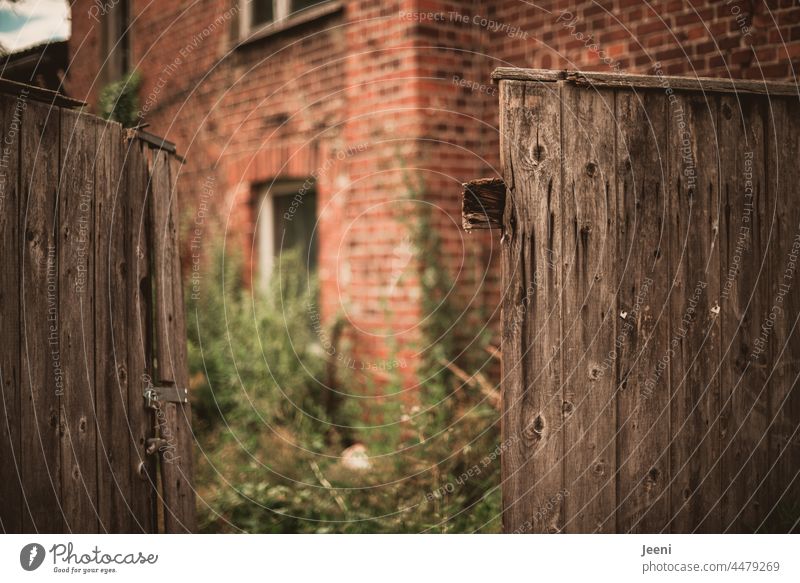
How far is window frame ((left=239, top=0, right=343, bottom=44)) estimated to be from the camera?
547cm

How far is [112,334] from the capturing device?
9.02 feet

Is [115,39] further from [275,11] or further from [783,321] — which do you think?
[783,321]

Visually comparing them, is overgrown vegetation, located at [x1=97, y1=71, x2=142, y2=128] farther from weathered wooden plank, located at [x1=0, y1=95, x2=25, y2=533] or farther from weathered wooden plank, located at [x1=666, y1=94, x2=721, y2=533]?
weathered wooden plank, located at [x1=666, y1=94, x2=721, y2=533]

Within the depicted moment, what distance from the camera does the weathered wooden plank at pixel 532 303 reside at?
265 cm

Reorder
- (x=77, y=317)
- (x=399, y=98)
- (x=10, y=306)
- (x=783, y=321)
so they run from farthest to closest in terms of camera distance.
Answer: (x=399, y=98)
(x=783, y=321)
(x=77, y=317)
(x=10, y=306)

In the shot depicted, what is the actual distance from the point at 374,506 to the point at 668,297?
6.74 feet

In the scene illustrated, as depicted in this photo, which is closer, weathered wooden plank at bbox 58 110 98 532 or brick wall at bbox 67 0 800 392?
weathered wooden plank at bbox 58 110 98 532

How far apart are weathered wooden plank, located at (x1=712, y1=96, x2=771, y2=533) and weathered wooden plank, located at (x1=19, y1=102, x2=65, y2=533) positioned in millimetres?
2429

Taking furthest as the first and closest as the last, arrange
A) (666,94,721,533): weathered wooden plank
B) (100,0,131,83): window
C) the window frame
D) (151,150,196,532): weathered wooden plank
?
(100,0,131,83): window < the window frame < (151,150,196,532): weathered wooden plank < (666,94,721,533): weathered wooden plank

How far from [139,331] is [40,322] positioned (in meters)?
0.41

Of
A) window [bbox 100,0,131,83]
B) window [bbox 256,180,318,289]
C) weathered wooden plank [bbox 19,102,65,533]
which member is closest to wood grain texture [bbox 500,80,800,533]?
weathered wooden plank [bbox 19,102,65,533]

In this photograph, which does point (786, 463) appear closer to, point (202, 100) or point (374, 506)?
point (374, 506)

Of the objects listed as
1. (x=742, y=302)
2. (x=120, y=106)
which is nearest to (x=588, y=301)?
(x=742, y=302)

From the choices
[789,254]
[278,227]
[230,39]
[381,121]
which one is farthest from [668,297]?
[230,39]
